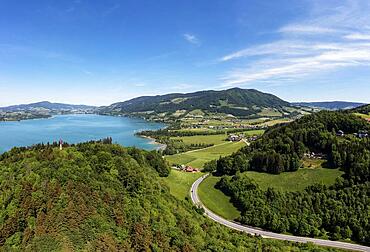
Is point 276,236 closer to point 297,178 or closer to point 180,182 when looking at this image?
point 297,178

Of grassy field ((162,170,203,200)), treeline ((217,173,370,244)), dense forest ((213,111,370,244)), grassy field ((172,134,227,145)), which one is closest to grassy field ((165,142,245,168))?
grassy field ((172,134,227,145))

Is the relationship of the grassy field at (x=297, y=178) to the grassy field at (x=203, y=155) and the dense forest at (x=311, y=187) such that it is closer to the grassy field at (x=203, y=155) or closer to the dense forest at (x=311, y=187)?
the dense forest at (x=311, y=187)

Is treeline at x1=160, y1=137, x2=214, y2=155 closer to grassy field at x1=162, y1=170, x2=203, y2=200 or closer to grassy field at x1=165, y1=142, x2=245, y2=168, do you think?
grassy field at x1=165, y1=142, x2=245, y2=168

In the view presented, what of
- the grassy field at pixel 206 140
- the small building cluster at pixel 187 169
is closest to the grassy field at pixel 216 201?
the small building cluster at pixel 187 169

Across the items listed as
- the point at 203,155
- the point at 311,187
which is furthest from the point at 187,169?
the point at 311,187

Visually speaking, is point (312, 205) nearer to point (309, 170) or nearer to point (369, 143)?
point (309, 170)
